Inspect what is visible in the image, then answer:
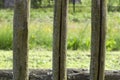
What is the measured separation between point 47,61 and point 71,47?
2.72m

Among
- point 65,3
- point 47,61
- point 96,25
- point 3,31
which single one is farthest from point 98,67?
point 3,31

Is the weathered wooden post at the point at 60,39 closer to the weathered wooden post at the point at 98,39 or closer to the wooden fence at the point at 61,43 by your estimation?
the wooden fence at the point at 61,43

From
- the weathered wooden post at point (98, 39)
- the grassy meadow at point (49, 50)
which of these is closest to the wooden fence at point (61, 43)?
the weathered wooden post at point (98, 39)

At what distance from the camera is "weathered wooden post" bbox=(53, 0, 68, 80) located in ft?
6.87

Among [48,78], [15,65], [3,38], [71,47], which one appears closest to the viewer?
[15,65]

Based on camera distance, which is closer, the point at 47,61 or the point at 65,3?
the point at 65,3

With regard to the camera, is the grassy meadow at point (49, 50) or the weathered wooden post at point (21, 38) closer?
the weathered wooden post at point (21, 38)

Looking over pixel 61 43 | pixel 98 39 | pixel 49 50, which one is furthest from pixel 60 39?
pixel 49 50

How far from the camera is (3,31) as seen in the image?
887 centimetres

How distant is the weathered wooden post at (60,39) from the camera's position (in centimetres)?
209

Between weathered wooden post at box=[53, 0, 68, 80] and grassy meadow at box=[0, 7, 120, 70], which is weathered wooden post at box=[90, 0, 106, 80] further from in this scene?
grassy meadow at box=[0, 7, 120, 70]

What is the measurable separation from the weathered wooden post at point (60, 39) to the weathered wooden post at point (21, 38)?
146 millimetres

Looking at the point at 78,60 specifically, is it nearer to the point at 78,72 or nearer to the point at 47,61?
the point at 47,61

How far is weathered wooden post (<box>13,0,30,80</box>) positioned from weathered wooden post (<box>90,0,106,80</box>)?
332 mm
